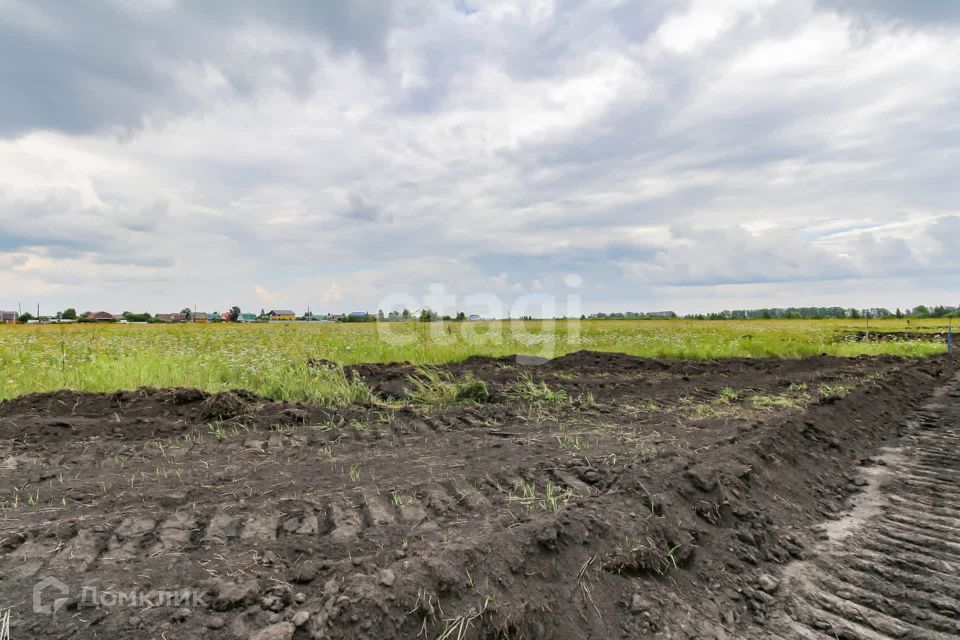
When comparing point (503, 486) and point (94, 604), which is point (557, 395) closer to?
point (503, 486)

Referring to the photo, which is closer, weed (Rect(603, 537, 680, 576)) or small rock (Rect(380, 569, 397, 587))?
small rock (Rect(380, 569, 397, 587))

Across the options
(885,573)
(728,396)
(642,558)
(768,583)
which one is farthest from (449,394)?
(885,573)

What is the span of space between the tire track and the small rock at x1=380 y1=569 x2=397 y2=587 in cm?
181

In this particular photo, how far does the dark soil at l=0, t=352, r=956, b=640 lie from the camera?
2412 millimetres

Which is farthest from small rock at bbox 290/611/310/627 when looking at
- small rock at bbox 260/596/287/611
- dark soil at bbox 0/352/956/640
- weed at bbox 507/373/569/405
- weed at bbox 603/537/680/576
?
weed at bbox 507/373/569/405

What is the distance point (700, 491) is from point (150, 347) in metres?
12.5

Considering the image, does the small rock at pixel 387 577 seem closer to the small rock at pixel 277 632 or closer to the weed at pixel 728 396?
the small rock at pixel 277 632

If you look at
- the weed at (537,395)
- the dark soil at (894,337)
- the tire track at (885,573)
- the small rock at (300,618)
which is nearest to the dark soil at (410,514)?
the small rock at (300,618)

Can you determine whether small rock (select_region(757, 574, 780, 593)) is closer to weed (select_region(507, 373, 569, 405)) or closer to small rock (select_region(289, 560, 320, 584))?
small rock (select_region(289, 560, 320, 584))

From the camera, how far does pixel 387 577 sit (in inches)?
98.3

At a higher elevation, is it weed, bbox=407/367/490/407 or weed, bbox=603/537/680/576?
weed, bbox=407/367/490/407

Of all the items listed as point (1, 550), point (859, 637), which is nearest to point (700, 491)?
point (859, 637)

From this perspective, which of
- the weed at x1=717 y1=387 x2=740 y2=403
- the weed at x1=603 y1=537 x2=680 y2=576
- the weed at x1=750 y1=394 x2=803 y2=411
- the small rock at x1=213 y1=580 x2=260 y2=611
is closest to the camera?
the small rock at x1=213 y1=580 x2=260 y2=611

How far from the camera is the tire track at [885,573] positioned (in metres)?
2.76
